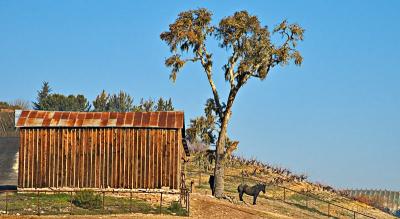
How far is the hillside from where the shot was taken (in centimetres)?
4241

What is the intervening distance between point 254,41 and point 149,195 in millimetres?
12778

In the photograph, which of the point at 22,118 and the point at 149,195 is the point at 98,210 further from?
the point at 22,118

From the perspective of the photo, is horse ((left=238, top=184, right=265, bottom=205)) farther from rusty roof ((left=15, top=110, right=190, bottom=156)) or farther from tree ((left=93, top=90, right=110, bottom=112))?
tree ((left=93, top=90, right=110, bottom=112))

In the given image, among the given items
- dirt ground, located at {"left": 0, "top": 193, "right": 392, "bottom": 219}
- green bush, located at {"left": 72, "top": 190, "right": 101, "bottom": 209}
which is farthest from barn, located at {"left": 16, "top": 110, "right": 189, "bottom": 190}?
green bush, located at {"left": 72, "top": 190, "right": 101, "bottom": 209}

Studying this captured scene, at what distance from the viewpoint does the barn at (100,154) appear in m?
42.1

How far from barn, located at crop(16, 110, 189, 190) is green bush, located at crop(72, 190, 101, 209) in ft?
10.6

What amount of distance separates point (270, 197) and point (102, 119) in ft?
51.9

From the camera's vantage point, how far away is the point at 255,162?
7200cm

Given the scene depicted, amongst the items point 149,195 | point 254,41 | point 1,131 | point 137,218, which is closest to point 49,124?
point 149,195

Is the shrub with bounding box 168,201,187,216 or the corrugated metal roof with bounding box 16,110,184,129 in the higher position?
the corrugated metal roof with bounding box 16,110,184,129

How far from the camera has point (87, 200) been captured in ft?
126

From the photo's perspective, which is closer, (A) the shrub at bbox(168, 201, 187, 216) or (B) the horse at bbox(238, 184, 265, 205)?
(A) the shrub at bbox(168, 201, 187, 216)

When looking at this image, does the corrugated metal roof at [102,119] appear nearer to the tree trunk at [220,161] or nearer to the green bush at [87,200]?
the green bush at [87,200]

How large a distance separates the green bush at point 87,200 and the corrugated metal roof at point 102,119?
16.7 feet
